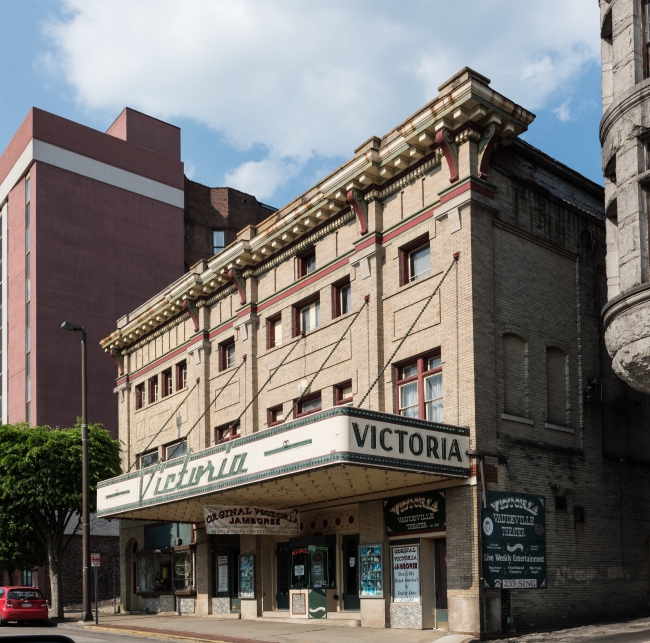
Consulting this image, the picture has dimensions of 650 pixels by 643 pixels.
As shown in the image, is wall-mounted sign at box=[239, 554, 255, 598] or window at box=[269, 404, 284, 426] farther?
wall-mounted sign at box=[239, 554, 255, 598]

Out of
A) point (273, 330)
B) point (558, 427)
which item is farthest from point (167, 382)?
point (558, 427)

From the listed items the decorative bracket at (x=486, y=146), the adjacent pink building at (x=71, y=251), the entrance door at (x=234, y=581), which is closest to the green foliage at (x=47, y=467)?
the entrance door at (x=234, y=581)

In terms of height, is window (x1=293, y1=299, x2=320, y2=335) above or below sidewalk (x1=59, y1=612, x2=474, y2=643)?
above

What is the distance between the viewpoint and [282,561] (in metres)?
30.0

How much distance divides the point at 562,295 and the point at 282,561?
12.7 meters

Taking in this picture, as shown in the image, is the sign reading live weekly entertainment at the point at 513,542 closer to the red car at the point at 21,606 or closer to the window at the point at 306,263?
the window at the point at 306,263

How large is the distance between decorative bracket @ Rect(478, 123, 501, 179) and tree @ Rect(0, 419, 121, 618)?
23.0m

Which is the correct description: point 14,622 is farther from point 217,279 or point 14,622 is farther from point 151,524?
point 217,279

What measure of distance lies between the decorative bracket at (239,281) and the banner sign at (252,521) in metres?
8.22

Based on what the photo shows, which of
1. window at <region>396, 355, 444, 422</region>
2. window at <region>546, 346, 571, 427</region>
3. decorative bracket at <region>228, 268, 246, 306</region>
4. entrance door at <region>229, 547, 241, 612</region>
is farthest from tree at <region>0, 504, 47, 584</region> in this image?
window at <region>546, 346, 571, 427</region>

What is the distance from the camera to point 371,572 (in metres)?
24.7

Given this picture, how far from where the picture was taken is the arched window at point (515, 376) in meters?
23.5

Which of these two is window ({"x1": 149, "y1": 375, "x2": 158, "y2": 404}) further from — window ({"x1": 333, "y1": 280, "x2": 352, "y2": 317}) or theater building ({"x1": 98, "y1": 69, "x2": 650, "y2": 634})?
window ({"x1": 333, "y1": 280, "x2": 352, "y2": 317})

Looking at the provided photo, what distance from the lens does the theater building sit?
870 inches
